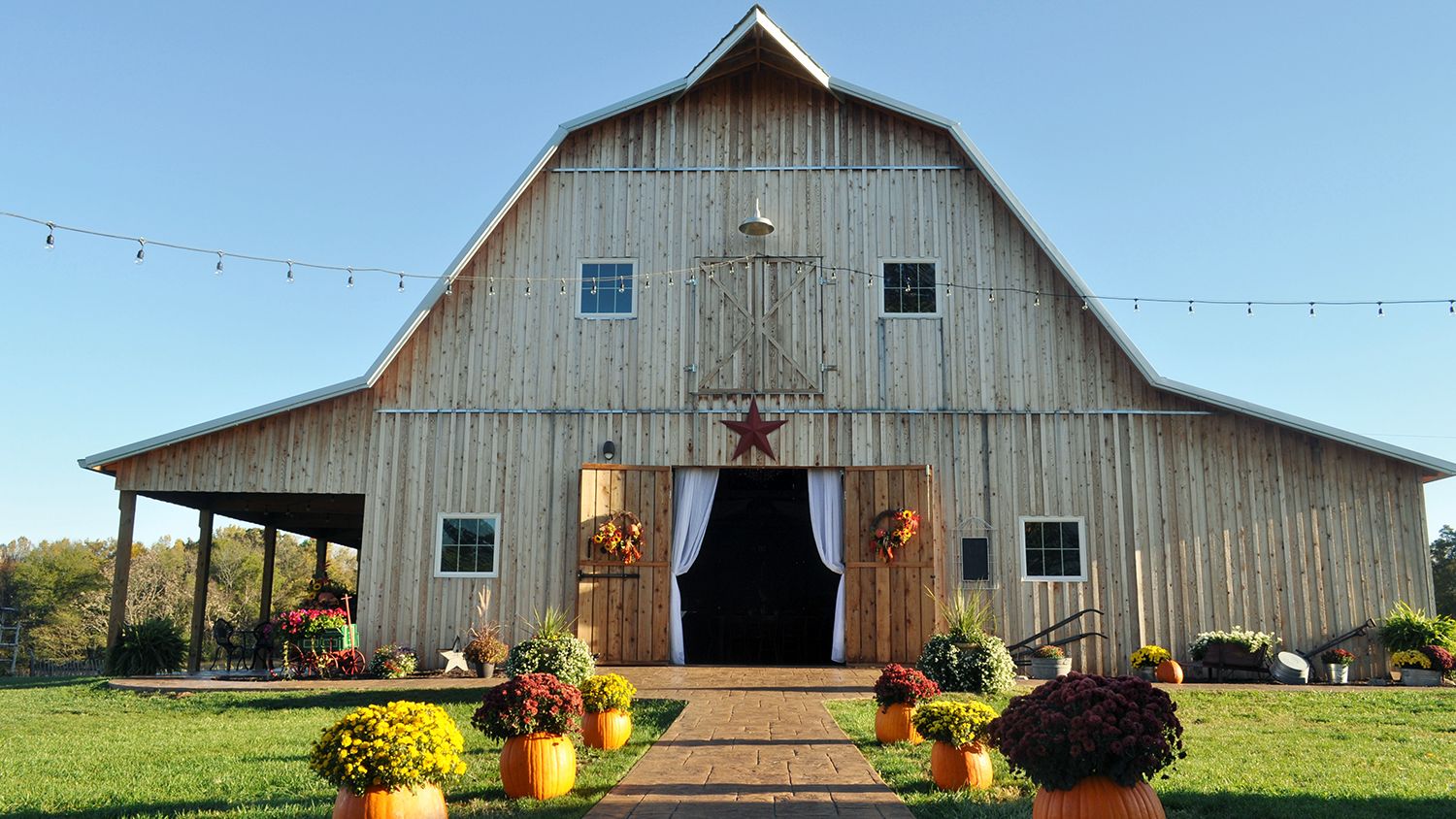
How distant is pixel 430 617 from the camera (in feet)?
45.8

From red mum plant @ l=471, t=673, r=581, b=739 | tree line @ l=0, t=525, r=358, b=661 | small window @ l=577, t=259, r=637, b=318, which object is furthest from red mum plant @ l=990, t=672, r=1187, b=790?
tree line @ l=0, t=525, r=358, b=661

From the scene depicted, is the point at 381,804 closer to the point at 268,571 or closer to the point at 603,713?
the point at 603,713

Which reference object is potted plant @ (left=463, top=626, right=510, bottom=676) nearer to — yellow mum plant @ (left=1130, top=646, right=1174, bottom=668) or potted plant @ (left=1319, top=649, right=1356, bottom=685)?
yellow mum plant @ (left=1130, top=646, right=1174, bottom=668)

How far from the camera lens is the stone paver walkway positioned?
19.0ft

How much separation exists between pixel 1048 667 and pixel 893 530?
2412 millimetres

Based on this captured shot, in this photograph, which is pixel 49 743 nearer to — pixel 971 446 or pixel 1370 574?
pixel 971 446

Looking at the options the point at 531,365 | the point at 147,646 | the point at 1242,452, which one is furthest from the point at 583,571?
the point at 1242,452

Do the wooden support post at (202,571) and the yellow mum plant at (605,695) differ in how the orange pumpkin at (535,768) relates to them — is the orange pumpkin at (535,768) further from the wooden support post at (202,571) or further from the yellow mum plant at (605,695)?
the wooden support post at (202,571)

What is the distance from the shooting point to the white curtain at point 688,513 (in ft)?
46.8

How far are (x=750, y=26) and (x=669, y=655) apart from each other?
8.14 meters

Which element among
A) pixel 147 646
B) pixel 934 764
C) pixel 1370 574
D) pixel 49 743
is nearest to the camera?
pixel 934 764

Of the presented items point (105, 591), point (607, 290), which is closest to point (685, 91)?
point (607, 290)

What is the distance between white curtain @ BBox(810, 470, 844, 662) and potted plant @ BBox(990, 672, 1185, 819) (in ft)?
29.4

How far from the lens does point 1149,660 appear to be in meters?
13.2
